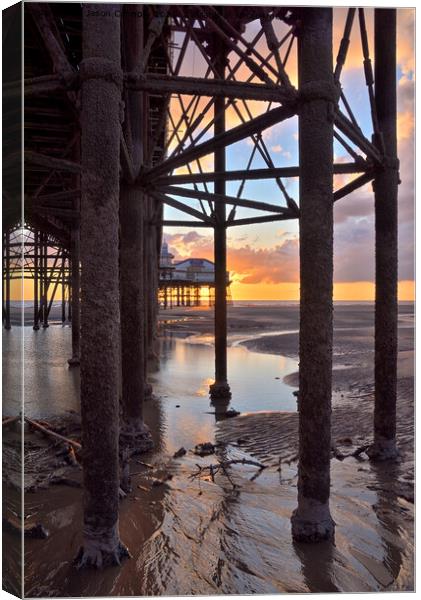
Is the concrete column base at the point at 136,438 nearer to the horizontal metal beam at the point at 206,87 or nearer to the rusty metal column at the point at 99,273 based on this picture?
the rusty metal column at the point at 99,273

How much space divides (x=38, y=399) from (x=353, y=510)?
6309mm

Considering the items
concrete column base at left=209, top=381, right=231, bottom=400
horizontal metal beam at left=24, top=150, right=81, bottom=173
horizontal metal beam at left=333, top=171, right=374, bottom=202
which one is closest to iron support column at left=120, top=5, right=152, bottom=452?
horizontal metal beam at left=24, top=150, right=81, bottom=173

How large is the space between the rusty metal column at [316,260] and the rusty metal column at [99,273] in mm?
1460

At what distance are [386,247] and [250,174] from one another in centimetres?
193

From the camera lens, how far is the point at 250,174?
6008mm

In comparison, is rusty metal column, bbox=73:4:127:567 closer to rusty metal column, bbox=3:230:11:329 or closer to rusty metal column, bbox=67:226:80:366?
rusty metal column, bbox=3:230:11:329

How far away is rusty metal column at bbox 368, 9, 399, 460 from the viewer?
210 inches

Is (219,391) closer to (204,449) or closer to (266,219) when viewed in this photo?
(204,449)

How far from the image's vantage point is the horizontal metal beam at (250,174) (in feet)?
16.9

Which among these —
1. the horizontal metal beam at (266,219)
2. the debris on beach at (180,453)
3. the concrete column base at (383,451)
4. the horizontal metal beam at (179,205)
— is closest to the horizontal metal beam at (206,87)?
the horizontal metal beam at (179,205)

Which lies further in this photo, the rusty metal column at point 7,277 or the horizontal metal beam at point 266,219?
the horizontal metal beam at point 266,219

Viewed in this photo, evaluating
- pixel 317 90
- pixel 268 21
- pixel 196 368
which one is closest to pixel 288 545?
pixel 317 90

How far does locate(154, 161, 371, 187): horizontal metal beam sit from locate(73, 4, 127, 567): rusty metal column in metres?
2.01

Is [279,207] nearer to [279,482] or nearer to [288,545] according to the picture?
[279,482]
